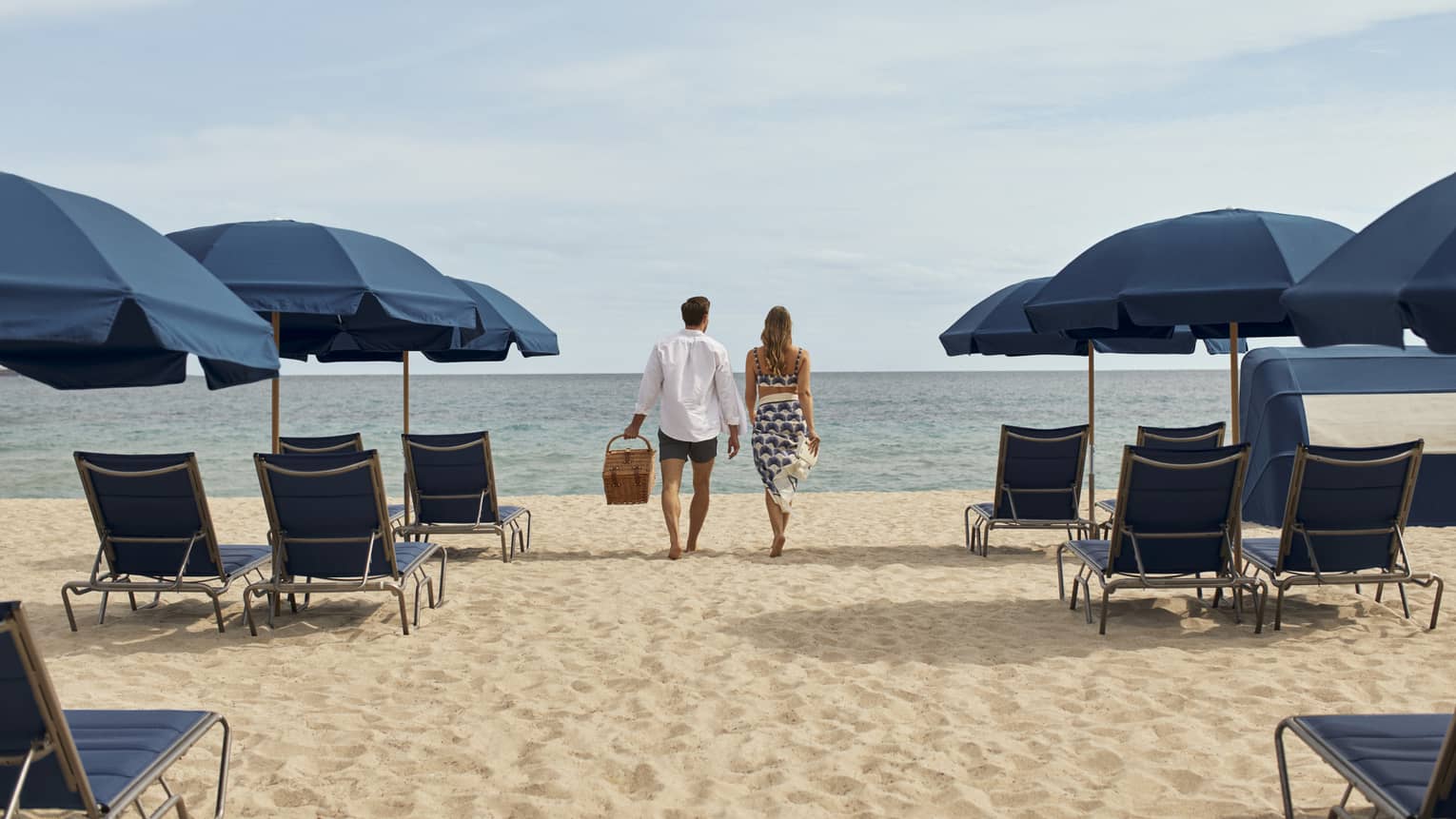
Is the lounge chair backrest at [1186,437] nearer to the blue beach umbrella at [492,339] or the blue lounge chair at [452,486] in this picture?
the blue lounge chair at [452,486]

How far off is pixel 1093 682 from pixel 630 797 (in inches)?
80.1

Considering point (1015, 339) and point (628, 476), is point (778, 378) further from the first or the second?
point (1015, 339)

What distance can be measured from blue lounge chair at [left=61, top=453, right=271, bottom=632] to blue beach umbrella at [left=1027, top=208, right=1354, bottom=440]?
15.7 ft

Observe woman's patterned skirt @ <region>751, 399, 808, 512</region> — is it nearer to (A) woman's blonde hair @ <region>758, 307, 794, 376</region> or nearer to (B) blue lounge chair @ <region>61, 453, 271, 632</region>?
(A) woman's blonde hair @ <region>758, 307, 794, 376</region>

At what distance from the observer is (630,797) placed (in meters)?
3.04

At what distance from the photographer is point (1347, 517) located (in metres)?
4.96

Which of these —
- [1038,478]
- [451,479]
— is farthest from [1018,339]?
[451,479]

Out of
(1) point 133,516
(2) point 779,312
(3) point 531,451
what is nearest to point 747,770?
(1) point 133,516

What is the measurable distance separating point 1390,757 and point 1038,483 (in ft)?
16.1

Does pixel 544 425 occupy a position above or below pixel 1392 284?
below

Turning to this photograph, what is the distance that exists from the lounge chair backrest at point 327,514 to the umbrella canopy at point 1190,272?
397cm

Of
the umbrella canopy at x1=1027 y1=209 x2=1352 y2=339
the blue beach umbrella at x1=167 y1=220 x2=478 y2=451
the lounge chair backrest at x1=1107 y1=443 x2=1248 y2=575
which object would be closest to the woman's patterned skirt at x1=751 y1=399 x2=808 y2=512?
the umbrella canopy at x1=1027 y1=209 x2=1352 y2=339

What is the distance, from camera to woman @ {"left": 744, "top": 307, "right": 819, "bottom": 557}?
703 cm

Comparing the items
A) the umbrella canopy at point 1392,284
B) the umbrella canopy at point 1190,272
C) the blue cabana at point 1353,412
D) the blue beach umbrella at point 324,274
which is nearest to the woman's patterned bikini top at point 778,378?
the umbrella canopy at point 1190,272
